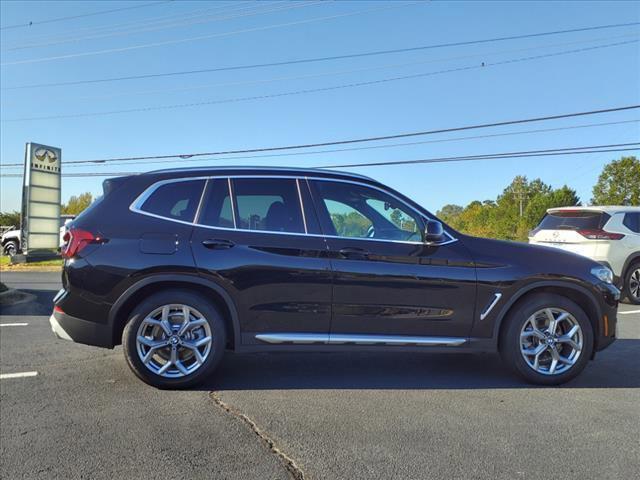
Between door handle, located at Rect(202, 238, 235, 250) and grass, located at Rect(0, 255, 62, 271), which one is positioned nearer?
door handle, located at Rect(202, 238, 235, 250)

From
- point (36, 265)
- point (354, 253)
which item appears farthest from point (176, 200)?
point (36, 265)

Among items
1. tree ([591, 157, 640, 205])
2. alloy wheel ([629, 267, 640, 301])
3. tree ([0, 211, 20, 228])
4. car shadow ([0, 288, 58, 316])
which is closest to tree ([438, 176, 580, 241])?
tree ([591, 157, 640, 205])

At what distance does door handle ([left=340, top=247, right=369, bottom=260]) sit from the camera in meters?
4.40

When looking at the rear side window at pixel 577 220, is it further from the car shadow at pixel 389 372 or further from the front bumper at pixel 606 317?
the front bumper at pixel 606 317

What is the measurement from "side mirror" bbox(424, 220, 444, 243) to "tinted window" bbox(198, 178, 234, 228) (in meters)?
1.67

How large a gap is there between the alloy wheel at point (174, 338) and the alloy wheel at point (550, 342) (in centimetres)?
278

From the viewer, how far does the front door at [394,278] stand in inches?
172

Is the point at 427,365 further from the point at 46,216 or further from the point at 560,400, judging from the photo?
the point at 46,216

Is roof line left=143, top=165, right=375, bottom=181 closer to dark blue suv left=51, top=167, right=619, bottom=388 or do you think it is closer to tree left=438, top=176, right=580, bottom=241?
dark blue suv left=51, top=167, right=619, bottom=388

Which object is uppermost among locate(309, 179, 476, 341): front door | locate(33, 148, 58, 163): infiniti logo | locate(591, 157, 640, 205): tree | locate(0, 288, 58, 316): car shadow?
locate(591, 157, 640, 205): tree

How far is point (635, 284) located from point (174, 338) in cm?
920

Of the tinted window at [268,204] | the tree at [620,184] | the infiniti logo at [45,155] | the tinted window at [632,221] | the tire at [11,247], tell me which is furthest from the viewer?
the tree at [620,184]

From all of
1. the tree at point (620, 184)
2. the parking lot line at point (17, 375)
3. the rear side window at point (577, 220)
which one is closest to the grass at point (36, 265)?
the parking lot line at point (17, 375)

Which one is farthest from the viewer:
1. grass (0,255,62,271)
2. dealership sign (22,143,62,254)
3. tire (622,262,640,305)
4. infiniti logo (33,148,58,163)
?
grass (0,255,62,271)
